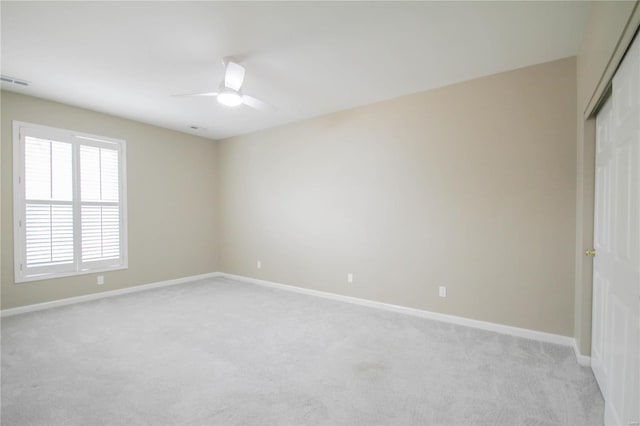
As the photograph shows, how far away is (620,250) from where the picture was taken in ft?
5.46

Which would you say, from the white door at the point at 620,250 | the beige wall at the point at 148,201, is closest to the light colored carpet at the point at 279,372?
the white door at the point at 620,250

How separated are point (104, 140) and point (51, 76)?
4.55 feet

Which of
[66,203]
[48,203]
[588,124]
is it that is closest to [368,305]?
[588,124]

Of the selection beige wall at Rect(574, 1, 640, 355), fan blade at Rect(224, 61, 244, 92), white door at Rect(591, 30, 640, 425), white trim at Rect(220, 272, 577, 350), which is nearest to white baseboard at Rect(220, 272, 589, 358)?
white trim at Rect(220, 272, 577, 350)

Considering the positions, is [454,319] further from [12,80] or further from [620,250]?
[12,80]

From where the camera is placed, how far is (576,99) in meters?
2.77

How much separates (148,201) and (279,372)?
401 cm

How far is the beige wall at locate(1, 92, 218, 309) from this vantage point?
3.73 m

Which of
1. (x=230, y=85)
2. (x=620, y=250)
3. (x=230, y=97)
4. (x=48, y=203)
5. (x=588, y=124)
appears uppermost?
(x=230, y=85)

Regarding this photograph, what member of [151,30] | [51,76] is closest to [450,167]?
[151,30]

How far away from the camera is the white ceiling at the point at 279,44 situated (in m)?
2.20

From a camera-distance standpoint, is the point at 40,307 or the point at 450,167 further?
the point at 40,307

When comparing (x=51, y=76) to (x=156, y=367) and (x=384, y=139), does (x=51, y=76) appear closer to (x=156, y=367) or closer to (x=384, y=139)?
(x=156, y=367)

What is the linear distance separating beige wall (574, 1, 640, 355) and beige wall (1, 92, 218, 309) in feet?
18.5
